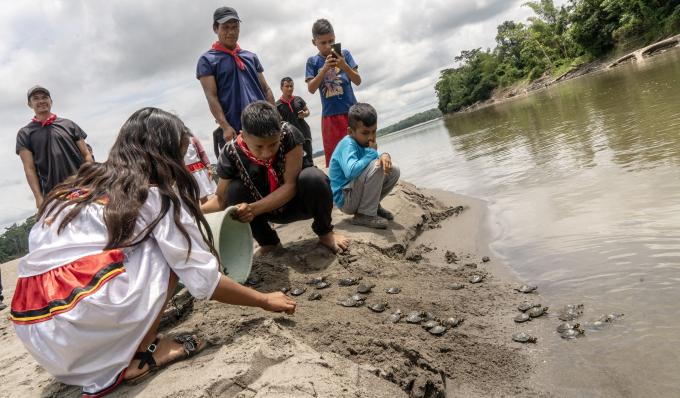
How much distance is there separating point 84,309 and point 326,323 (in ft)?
3.69

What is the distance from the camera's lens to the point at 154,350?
1955 millimetres

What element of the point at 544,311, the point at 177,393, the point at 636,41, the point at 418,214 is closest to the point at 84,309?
the point at 177,393

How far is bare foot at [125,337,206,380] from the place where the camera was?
186 cm

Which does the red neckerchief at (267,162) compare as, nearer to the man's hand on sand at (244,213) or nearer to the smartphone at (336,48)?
the man's hand on sand at (244,213)

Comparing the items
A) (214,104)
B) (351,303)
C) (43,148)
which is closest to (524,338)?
(351,303)

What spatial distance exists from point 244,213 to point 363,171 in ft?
4.47

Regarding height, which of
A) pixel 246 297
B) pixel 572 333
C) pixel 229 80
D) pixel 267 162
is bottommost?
pixel 572 333

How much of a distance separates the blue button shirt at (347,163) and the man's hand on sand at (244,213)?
121 centimetres

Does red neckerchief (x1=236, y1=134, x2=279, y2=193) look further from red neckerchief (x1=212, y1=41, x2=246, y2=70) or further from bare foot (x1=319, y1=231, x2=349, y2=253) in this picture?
red neckerchief (x1=212, y1=41, x2=246, y2=70)

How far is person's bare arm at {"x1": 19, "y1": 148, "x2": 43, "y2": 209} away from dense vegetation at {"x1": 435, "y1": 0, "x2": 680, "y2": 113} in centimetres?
3160

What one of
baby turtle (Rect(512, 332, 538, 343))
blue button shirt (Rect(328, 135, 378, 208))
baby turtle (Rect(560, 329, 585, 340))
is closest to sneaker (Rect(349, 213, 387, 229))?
blue button shirt (Rect(328, 135, 378, 208))

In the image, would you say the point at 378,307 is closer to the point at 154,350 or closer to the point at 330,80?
the point at 154,350

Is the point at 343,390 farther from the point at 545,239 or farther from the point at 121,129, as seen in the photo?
the point at 545,239

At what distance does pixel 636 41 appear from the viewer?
1156 inches
